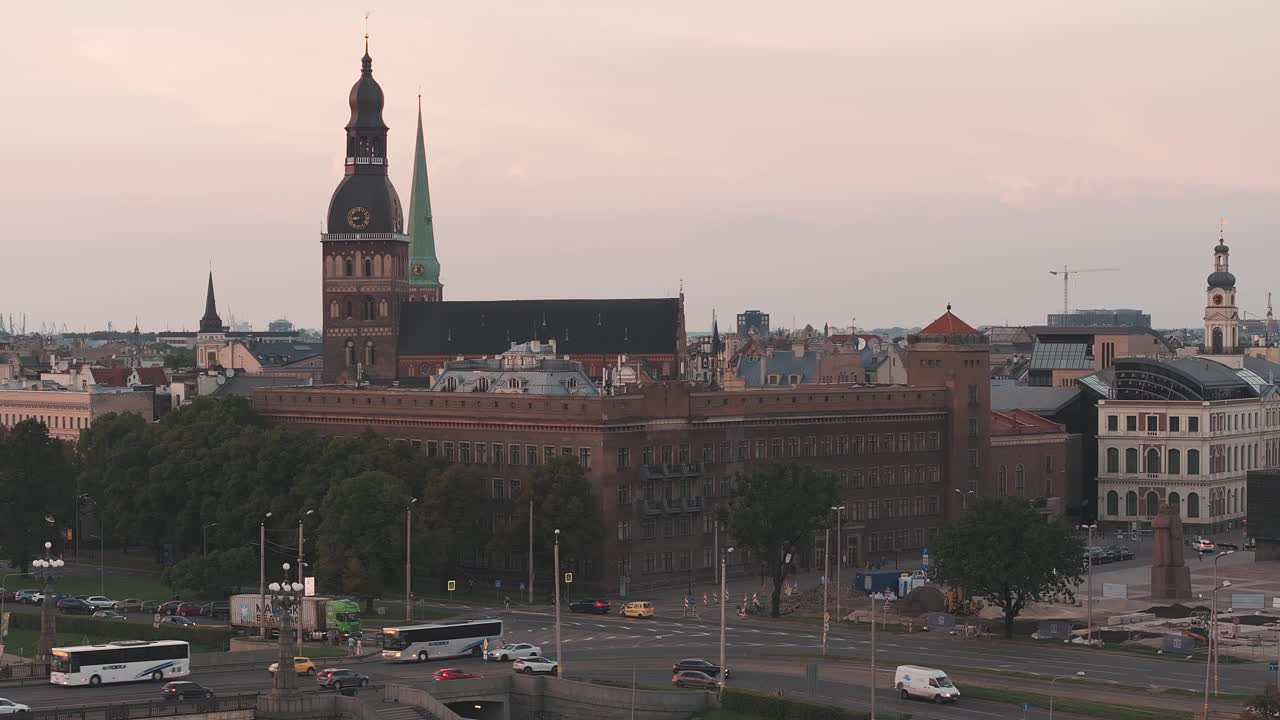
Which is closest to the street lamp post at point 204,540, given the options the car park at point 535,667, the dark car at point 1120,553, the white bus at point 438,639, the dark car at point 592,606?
the dark car at point 592,606

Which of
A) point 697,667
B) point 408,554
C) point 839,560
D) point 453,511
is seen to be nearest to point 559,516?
point 453,511

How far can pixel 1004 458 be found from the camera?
197m

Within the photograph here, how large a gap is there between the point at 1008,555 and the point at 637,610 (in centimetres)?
2469

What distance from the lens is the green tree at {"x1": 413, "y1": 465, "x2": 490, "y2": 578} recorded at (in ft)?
497

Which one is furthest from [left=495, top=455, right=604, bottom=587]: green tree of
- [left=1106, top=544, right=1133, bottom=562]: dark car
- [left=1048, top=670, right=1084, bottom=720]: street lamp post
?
[left=1106, top=544, right=1133, bottom=562]: dark car

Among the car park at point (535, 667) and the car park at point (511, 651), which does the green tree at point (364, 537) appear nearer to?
the car park at point (511, 651)

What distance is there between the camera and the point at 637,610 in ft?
463

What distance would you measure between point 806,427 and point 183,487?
47.7 metres

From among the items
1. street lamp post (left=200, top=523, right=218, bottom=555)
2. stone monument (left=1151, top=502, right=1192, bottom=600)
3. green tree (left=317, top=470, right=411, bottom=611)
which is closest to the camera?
green tree (left=317, top=470, right=411, bottom=611)

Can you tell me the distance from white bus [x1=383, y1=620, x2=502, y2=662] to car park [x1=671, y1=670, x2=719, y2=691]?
1523 cm

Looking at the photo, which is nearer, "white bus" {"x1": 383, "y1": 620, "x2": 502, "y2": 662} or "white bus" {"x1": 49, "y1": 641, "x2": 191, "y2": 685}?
"white bus" {"x1": 49, "y1": 641, "x2": 191, "y2": 685}

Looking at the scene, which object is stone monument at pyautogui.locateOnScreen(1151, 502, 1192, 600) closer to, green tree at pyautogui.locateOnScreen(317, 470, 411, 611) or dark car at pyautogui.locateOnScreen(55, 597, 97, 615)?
green tree at pyautogui.locateOnScreen(317, 470, 411, 611)

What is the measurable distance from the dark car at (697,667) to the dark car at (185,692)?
23.2 m

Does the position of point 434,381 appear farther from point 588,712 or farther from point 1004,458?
point 588,712
